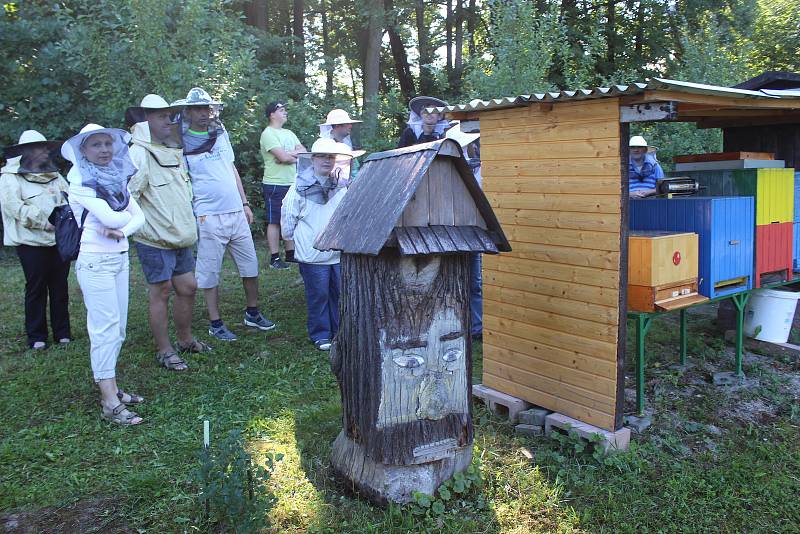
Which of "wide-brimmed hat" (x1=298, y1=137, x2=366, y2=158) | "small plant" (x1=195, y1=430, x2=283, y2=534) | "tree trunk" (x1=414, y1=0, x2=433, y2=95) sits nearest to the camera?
"small plant" (x1=195, y1=430, x2=283, y2=534)

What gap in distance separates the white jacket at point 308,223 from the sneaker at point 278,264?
339 cm

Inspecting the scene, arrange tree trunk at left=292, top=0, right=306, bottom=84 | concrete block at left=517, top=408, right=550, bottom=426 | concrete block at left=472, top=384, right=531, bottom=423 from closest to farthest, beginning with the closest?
concrete block at left=517, top=408, right=550, bottom=426 < concrete block at left=472, top=384, right=531, bottom=423 < tree trunk at left=292, top=0, right=306, bottom=84

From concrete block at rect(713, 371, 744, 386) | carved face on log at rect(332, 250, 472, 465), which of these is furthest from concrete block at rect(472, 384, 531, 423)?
concrete block at rect(713, 371, 744, 386)

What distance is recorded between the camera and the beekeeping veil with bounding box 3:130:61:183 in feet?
19.1

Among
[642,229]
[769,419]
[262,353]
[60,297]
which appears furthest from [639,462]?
[60,297]

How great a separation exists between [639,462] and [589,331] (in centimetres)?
84

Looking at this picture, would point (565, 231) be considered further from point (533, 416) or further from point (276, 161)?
point (276, 161)

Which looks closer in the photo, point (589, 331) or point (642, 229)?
point (589, 331)

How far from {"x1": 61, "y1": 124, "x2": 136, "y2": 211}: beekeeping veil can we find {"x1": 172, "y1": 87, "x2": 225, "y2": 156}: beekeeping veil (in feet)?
3.79

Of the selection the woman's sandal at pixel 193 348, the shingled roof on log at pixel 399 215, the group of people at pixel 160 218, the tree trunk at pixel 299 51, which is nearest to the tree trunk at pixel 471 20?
the tree trunk at pixel 299 51

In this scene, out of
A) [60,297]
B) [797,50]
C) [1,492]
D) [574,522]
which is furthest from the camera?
[797,50]

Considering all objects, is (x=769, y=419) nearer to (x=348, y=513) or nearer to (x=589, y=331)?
(x=589, y=331)

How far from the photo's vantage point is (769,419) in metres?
4.71

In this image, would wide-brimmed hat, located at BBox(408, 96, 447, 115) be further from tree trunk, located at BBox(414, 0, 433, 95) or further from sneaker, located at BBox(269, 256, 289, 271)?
tree trunk, located at BBox(414, 0, 433, 95)
